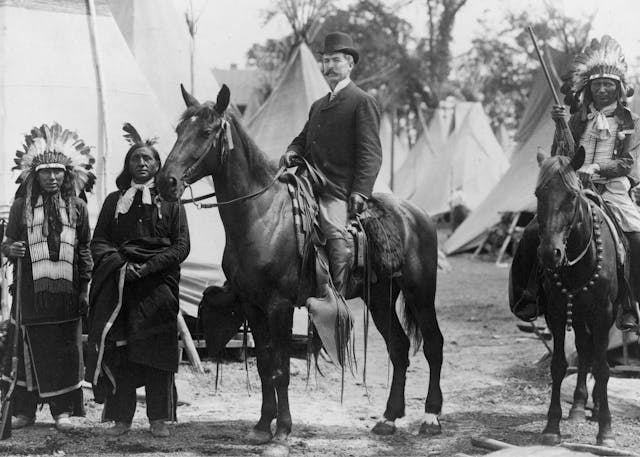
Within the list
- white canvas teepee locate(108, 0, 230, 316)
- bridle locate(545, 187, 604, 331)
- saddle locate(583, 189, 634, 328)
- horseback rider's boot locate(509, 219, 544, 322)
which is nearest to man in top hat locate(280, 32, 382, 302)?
horseback rider's boot locate(509, 219, 544, 322)

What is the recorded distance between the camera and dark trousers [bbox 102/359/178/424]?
5816 mm

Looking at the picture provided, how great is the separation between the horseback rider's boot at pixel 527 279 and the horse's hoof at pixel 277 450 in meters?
2.02

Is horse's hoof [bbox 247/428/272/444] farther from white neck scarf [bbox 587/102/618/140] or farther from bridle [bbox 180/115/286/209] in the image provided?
white neck scarf [bbox 587/102/618/140]

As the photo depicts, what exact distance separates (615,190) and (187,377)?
13.0 feet

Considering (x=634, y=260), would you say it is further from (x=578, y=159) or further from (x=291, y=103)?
(x=291, y=103)

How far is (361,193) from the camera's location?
19.2 feet

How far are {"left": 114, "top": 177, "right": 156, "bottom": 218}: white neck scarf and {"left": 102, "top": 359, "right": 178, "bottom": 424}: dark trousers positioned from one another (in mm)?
1010

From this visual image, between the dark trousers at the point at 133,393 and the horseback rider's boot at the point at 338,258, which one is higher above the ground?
the horseback rider's boot at the point at 338,258

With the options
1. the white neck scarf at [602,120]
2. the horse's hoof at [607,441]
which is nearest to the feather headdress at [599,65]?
the white neck scarf at [602,120]

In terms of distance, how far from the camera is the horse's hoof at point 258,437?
572 centimetres

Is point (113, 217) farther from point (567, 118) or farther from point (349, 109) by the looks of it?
point (567, 118)

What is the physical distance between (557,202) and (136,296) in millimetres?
2793

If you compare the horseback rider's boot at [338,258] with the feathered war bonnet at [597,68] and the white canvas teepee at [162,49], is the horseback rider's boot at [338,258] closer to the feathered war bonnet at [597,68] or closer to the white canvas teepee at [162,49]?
the feathered war bonnet at [597,68]

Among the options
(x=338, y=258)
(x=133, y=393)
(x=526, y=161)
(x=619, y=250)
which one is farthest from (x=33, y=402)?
(x=526, y=161)
